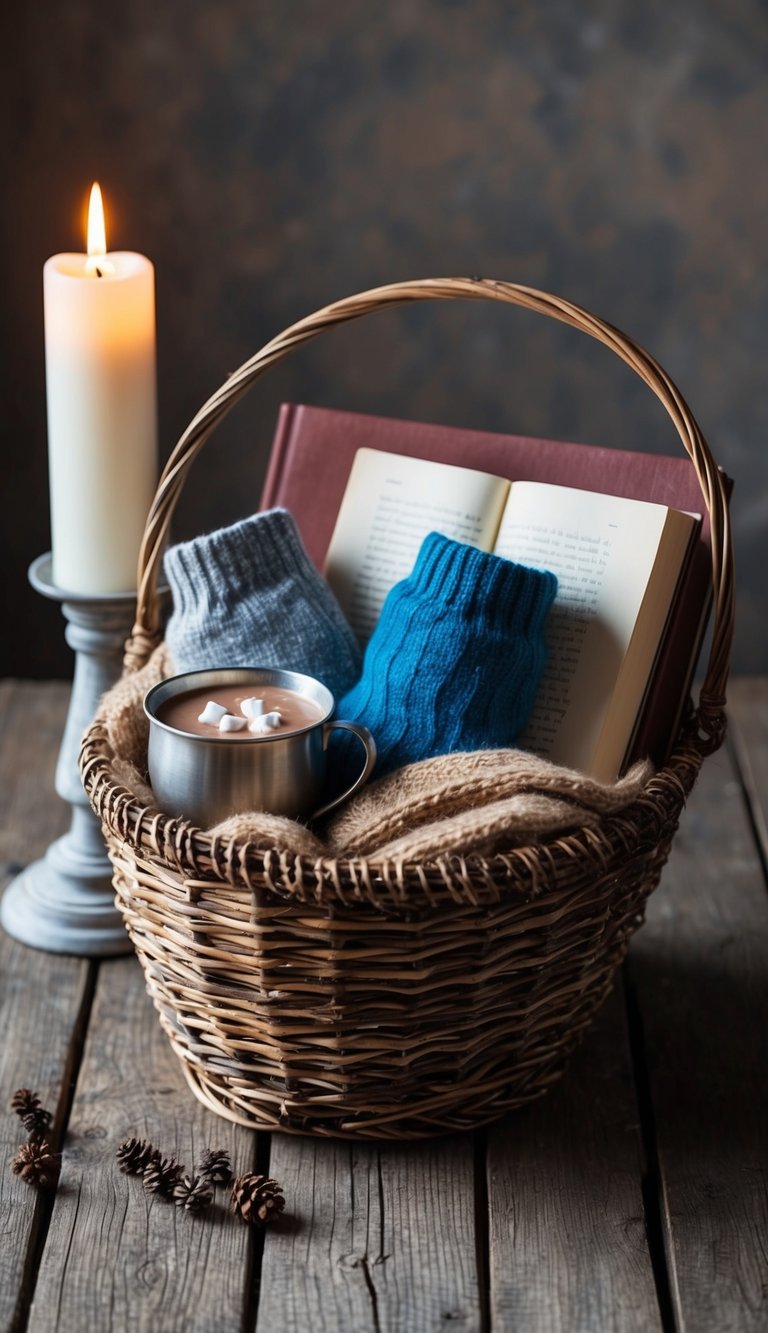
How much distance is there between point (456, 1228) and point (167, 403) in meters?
1.09

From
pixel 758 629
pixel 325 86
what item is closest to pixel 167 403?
pixel 325 86

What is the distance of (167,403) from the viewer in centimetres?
162

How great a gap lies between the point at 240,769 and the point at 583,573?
0.30 metres

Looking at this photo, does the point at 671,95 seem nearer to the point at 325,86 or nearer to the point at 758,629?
the point at 325,86

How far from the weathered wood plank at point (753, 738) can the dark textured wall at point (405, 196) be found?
0.23 metres

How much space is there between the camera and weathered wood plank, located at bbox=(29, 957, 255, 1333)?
75 cm

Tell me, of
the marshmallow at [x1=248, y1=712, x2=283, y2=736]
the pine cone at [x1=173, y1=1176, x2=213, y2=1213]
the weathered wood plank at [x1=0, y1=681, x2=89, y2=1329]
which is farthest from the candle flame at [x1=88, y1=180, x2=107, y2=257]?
the pine cone at [x1=173, y1=1176, x2=213, y2=1213]

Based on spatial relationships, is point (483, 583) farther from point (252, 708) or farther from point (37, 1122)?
point (37, 1122)

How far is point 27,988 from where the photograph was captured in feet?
3.40

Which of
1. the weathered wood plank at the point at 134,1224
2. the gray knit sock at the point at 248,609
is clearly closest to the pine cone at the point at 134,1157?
the weathered wood plank at the point at 134,1224

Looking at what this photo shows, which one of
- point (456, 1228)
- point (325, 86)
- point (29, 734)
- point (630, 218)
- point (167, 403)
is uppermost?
point (325, 86)

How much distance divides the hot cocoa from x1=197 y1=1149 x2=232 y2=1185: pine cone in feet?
0.90

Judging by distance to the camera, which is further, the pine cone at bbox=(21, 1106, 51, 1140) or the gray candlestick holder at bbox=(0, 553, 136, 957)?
the gray candlestick holder at bbox=(0, 553, 136, 957)

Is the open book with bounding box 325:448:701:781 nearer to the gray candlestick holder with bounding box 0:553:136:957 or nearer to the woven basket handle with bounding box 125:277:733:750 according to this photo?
the woven basket handle with bounding box 125:277:733:750
